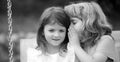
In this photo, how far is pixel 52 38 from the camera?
1.99 metres

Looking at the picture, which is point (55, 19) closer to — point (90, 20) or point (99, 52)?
point (90, 20)

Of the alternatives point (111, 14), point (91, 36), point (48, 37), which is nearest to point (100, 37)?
point (91, 36)

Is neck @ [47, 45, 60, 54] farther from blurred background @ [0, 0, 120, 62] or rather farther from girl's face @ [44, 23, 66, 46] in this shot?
blurred background @ [0, 0, 120, 62]

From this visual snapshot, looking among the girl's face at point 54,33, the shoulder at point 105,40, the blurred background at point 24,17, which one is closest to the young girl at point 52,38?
the girl's face at point 54,33

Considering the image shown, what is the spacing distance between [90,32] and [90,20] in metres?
0.08

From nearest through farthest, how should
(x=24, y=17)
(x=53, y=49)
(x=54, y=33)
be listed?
(x=54, y=33)
(x=53, y=49)
(x=24, y=17)

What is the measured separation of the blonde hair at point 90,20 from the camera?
80.7 inches

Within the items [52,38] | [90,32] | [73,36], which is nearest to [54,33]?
[52,38]

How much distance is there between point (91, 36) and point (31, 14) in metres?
3.33

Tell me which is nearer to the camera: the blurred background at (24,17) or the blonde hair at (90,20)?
the blonde hair at (90,20)

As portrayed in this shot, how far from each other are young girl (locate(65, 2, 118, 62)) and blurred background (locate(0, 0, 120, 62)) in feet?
8.80

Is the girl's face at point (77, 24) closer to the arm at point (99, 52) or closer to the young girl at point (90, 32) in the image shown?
the young girl at point (90, 32)

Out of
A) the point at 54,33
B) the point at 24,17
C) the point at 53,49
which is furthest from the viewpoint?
the point at 24,17

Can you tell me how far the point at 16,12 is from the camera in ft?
17.1
